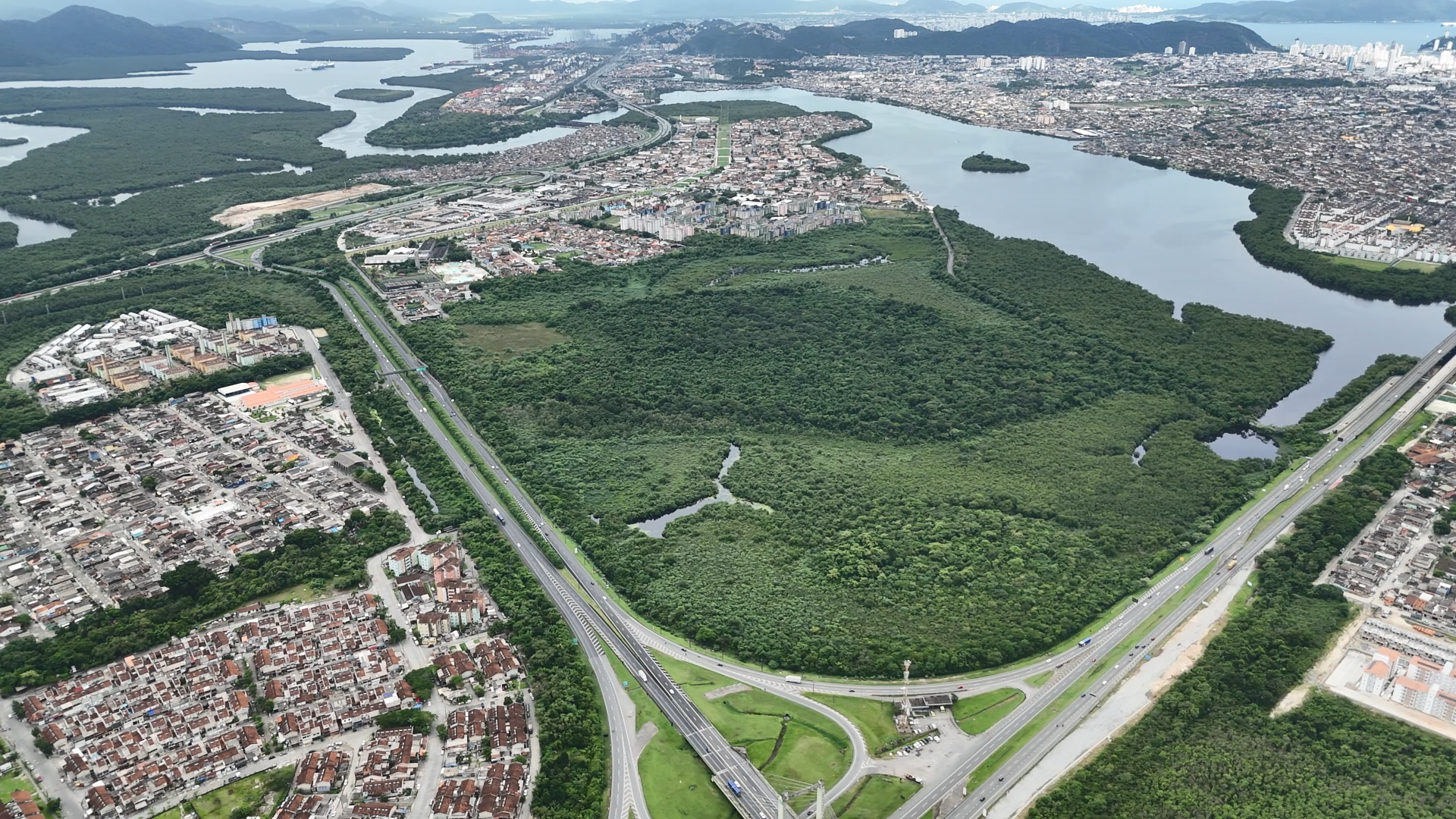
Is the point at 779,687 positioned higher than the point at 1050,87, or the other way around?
the point at 1050,87

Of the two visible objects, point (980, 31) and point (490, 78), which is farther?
point (980, 31)

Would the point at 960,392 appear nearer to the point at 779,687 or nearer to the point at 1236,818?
the point at 779,687

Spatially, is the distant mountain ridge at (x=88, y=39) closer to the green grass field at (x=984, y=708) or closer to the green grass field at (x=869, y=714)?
the green grass field at (x=869, y=714)

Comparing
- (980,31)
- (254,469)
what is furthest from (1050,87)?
(254,469)

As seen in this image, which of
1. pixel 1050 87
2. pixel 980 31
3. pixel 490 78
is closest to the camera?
pixel 1050 87

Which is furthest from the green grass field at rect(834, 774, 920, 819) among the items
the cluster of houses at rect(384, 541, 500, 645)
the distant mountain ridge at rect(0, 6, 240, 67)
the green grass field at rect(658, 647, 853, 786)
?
the distant mountain ridge at rect(0, 6, 240, 67)

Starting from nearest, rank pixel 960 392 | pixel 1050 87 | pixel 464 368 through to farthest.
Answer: pixel 960 392 < pixel 464 368 < pixel 1050 87

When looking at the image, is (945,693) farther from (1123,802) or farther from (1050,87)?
(1050,87)

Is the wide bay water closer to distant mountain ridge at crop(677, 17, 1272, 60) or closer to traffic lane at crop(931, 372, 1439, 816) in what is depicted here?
traffic lane at crop(931, 372, 1439, 816)
